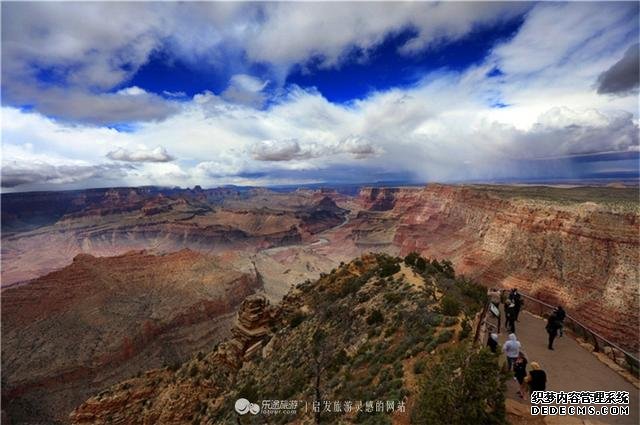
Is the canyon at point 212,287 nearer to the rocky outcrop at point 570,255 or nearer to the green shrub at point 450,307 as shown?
the rocky outcrop at point 570,255

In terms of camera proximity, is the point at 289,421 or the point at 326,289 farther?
the point at 326,289

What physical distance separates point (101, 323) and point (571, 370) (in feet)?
221

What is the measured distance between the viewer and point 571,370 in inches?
475

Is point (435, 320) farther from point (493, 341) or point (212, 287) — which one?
point (212, 287)

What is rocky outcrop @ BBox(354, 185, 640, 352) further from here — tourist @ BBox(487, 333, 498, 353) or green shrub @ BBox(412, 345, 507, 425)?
green shrub @ BBox(412, 345, 507, 425)

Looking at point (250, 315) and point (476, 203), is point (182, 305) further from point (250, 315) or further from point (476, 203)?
point (476, 203)

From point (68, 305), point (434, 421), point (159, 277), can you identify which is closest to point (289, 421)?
point (434, 421)

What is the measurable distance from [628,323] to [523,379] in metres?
35.0

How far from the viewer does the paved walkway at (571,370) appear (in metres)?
10.2

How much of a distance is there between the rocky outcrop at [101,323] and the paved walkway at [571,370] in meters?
51.7

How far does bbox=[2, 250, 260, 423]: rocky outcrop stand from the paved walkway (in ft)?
170

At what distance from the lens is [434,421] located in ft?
25.2

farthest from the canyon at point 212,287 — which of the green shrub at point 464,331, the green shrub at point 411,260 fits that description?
the green shrub at point 464,331

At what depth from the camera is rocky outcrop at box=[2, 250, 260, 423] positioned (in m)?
45.6
